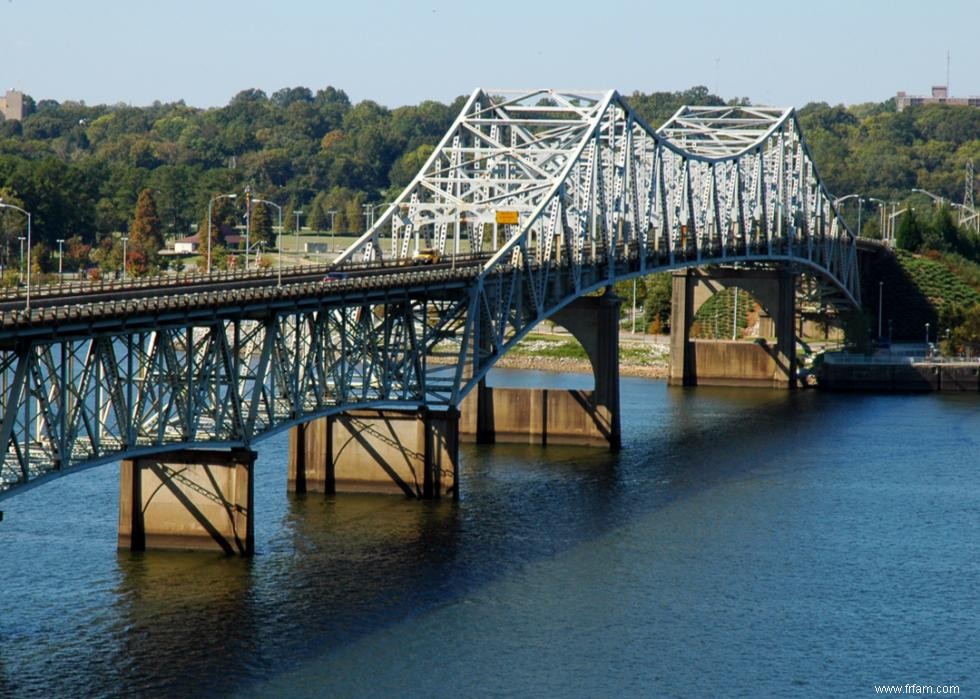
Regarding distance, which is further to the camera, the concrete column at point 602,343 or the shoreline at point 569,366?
the shoreline at point 569,366

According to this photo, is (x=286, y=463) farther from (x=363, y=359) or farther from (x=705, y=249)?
(x=705, y=249)

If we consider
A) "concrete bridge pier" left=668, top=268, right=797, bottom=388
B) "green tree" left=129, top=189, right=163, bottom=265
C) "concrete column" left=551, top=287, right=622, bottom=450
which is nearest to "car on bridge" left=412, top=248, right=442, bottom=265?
"concrete column" left=551, top=287, right=622, bottom=450

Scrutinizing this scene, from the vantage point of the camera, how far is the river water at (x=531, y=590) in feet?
181

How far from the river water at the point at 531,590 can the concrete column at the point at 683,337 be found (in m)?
39.5

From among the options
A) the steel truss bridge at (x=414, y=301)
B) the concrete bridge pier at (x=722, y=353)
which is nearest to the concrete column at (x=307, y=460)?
the steel truss bridge at (x=414, y=301)

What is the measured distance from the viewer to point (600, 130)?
10219cm

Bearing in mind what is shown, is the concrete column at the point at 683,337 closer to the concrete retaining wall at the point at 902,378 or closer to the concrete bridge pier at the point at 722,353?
the concrete bridge pier at the point at 722,353

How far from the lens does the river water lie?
2172 inches

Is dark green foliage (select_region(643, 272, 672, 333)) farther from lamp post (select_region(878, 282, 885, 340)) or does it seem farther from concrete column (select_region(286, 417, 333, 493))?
concrete column (select_region(286, 417, 333, 493))

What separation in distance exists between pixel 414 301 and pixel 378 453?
6.26m

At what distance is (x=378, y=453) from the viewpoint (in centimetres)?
8106

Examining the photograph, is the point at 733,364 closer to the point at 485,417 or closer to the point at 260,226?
the point at 485,417

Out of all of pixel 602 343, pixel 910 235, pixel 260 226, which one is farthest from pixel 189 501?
pixel 260 226

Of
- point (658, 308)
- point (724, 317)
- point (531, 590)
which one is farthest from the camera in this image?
point (658, 308)
